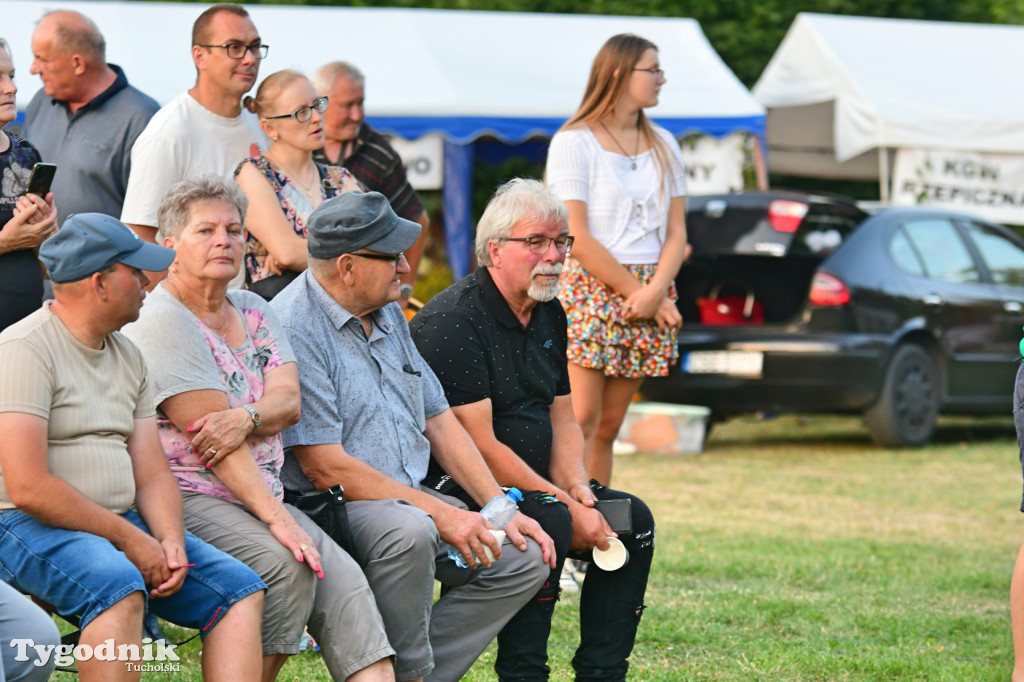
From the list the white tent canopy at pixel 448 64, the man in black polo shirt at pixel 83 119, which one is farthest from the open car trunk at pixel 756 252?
the man in black polo shirt at pixel 83 119

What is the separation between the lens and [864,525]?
7258 millimetres

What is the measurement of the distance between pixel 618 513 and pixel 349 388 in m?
0.92

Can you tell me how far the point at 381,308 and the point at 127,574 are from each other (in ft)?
3.90

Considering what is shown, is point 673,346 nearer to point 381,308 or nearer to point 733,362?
point 381,308

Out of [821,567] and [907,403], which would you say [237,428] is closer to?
[821,567]

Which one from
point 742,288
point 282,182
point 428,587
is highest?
point 282,182

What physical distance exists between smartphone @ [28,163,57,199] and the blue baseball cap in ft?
3.32

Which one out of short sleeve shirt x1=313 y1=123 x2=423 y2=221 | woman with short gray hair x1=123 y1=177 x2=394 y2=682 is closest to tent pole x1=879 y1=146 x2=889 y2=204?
short sleeve shirt x1=313 y1=123 x2=423 y2=221

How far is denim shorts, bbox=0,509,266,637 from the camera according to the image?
2920mm

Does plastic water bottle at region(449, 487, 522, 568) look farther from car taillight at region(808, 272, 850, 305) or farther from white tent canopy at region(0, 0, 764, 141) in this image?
white tent canopy at region(0, 0, 764, 141)

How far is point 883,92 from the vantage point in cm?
1389

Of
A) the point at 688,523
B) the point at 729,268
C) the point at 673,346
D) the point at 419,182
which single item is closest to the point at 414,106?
the point at 419,182

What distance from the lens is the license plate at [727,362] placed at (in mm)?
9359

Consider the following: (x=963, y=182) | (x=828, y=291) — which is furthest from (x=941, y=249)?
(x=963, y=182)
